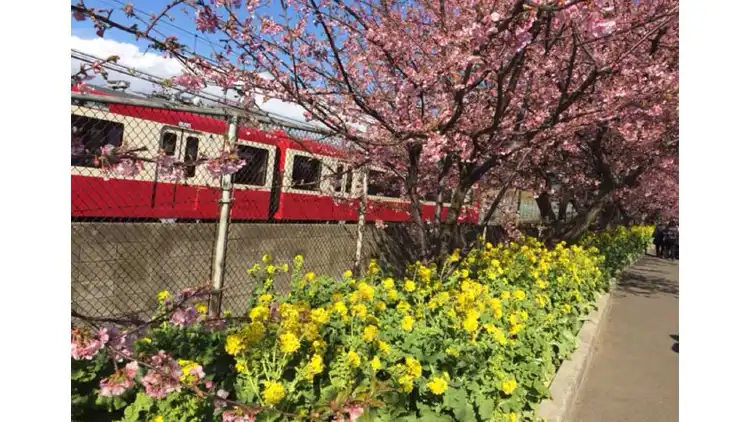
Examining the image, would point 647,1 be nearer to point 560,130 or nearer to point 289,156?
point 560,130

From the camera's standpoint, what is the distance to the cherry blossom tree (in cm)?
348

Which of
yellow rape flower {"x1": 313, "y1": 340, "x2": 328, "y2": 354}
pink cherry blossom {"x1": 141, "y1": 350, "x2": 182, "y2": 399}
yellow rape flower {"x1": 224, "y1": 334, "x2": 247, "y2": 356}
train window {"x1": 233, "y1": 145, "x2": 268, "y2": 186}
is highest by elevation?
train window {"x1": 233, "y1": 145, "x2": 268, "y2": 186}

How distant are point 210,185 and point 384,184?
9.49 ft

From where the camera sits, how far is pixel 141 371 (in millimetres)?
2387

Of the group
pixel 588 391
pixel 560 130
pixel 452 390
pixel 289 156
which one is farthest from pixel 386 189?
pixel 452 390

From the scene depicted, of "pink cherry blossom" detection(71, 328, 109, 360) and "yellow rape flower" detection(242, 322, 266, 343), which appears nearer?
"pink cherry blossom" detection(71, 328, 109, 360)

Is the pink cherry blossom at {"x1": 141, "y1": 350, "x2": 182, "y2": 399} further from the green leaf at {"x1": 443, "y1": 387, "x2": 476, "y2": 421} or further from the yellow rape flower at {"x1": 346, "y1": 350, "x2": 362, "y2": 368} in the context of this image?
the green leaf at {"x1": 443, "y1": 387, "x2": 476, "y2": 421}

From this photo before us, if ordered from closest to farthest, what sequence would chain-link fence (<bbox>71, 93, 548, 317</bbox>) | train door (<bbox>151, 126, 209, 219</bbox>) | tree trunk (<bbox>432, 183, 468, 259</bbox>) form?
chain-link fence (<bbox>71, 93, 548, 317</bbox>)
tree trunk (<bbox>432, 183, 468, 259</bbox>)
train door (<bbox>151, 126, 209, 219</bbox>)

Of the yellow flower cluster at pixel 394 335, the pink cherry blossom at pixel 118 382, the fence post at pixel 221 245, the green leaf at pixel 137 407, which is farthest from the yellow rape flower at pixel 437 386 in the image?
the fence post at pixel 221 245

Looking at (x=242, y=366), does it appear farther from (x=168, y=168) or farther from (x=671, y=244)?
(x=671, y=244)

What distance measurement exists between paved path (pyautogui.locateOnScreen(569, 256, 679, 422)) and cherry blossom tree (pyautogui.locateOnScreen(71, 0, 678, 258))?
212 cm

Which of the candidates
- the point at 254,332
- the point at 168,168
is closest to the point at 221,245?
the point at 254,332

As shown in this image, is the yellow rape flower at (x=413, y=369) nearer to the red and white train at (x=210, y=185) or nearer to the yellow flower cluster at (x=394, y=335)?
the yellow flower cluster at (x=394, y=335)

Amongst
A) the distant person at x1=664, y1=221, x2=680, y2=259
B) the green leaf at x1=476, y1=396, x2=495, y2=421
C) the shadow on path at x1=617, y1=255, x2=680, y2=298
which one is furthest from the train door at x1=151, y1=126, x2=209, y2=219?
the distant person at x1=664, y1=221, x2=680, y2=259
